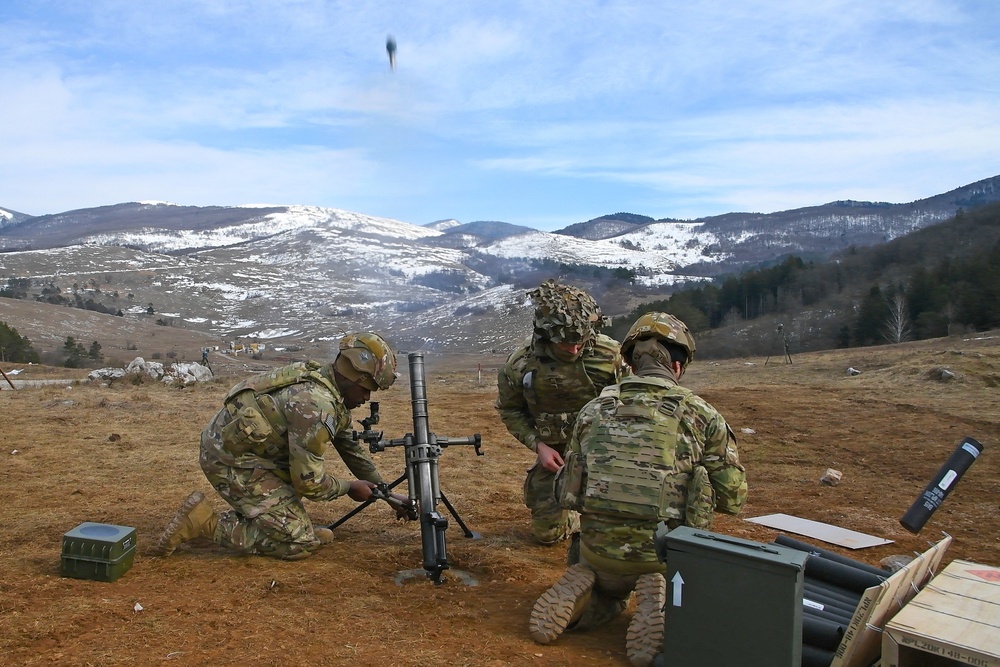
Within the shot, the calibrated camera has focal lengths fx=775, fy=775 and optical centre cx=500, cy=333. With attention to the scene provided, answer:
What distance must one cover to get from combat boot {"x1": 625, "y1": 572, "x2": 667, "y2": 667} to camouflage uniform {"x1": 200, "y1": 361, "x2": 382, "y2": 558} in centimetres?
258

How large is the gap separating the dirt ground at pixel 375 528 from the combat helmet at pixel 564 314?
1.75m

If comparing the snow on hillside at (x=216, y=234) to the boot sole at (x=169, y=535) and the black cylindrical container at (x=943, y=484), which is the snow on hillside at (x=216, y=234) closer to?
the boot sole at (x=169, y=535)

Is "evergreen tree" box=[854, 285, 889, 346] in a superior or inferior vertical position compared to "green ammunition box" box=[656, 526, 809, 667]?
inferior

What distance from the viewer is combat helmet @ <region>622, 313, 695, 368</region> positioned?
453 cm

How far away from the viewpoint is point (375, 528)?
6922 mm

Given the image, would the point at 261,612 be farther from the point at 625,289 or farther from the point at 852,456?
the point at 625,289

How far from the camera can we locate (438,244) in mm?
95875

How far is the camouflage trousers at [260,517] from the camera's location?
5.68 metres

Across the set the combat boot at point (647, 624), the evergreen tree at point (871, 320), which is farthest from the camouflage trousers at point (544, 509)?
the evergreen tree at point (871, 320)

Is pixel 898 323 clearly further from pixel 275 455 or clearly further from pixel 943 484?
pixel 275 455

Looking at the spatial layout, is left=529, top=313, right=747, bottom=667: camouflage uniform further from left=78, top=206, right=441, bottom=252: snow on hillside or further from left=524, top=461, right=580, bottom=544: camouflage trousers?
left=78, top=206, right=441, bottom=252: snow on hillside

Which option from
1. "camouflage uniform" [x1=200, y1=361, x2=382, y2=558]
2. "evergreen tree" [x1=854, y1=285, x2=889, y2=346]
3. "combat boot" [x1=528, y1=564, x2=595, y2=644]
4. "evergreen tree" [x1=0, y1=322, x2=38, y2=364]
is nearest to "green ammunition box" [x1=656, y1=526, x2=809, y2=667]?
"combat boot" [x1=528, y1=564, x2=595, y2=644]

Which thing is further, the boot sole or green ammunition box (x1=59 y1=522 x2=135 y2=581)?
the boot sole

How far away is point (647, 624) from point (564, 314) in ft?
7.95
